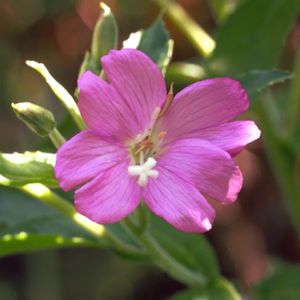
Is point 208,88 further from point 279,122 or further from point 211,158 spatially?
point 279,122

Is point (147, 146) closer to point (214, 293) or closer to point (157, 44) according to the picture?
point (157, 44)

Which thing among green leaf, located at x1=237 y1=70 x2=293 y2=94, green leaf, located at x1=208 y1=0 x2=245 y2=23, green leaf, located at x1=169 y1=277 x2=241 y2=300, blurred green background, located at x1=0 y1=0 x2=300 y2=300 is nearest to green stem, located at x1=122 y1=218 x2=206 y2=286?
green leaf, located at x1=169 y1=277 x2=241 y2=300

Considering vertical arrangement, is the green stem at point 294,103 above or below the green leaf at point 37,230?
below

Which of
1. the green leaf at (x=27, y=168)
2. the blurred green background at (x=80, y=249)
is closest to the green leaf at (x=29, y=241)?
the green leaf at (x=27, y=168)

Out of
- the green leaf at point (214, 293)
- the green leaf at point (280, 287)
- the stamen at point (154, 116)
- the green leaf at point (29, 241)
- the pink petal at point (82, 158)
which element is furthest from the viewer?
the green leaf at point (280, 287)

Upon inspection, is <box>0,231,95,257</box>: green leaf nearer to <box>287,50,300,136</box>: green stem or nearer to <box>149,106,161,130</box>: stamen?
<box>149,106,161,130</box>: stamen

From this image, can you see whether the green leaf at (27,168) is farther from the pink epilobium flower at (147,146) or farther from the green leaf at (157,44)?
the green leaf at (157,44)
